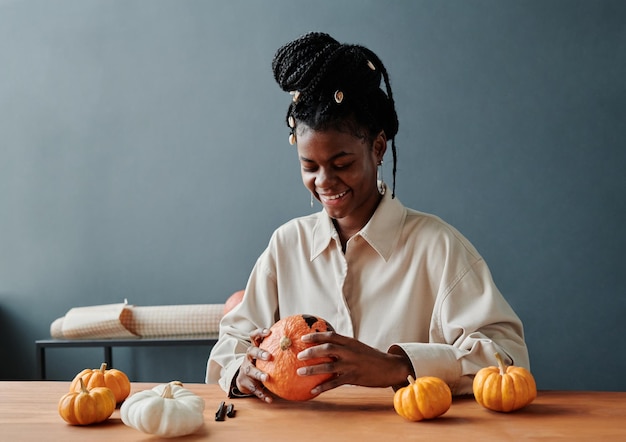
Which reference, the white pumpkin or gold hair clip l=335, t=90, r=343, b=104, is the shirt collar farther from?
the white pumpkin

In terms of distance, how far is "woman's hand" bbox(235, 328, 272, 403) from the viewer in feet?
5.05

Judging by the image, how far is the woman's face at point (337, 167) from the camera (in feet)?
6.11

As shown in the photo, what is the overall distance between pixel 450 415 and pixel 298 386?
0.33 meters

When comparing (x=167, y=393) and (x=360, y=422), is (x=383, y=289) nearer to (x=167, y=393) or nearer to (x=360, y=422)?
(x=360, y=422)

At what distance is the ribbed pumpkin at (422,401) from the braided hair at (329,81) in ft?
2.58

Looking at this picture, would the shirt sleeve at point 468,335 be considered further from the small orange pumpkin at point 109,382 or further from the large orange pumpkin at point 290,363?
the small orange pumpkin at point 109,382

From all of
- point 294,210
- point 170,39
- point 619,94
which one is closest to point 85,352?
point 294,210

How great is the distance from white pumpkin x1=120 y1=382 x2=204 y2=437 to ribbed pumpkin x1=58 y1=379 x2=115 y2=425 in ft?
0.31

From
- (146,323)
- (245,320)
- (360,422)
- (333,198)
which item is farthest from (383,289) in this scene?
(146,323)

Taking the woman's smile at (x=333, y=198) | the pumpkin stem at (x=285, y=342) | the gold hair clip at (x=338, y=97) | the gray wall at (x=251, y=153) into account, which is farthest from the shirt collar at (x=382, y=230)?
the gray wall at (x=251, y=153)

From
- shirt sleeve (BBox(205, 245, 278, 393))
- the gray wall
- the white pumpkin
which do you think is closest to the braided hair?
shirt sleeve (BBox(205, 245, 278, 393))

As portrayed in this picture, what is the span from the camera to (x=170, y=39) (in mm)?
4270

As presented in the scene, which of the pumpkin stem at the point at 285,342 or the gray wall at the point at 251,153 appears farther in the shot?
the gray wall at the point at 251,153

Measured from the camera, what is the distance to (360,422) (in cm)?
137
